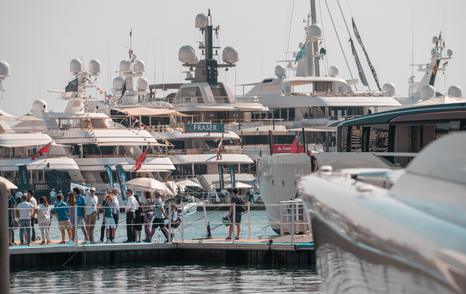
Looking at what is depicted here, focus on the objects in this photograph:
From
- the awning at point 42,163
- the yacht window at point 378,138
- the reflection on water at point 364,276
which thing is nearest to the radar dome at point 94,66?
the awning at point 42,163

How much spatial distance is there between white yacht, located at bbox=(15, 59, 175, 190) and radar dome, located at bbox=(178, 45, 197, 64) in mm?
16128

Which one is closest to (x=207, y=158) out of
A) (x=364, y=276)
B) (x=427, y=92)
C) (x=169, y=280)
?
(x=427, y=92)

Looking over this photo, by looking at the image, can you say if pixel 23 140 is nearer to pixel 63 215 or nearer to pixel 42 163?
pixel 42 163

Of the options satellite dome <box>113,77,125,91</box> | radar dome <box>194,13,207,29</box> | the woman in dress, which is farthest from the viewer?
radar dome <box>194,13,207,29</box>

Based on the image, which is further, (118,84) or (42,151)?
(118,84)

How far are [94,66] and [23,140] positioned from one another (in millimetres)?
16475

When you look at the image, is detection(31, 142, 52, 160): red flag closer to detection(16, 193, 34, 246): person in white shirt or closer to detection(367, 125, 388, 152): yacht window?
detection(16, 193, 34, 246): person in white shirt

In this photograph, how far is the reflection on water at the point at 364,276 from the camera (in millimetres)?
4223

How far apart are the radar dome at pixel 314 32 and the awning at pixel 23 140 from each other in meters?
27.8

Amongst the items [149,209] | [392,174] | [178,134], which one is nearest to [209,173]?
[178,134]

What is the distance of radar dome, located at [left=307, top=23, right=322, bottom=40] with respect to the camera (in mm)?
87000

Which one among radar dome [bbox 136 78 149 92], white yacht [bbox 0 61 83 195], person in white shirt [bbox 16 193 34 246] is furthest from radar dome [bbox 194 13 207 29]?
person in white shirt [bbox 16 193 34 246]

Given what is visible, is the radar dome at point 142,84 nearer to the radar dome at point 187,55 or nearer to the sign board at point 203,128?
the radar dome at point 187,55

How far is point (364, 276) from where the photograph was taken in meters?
5.54
